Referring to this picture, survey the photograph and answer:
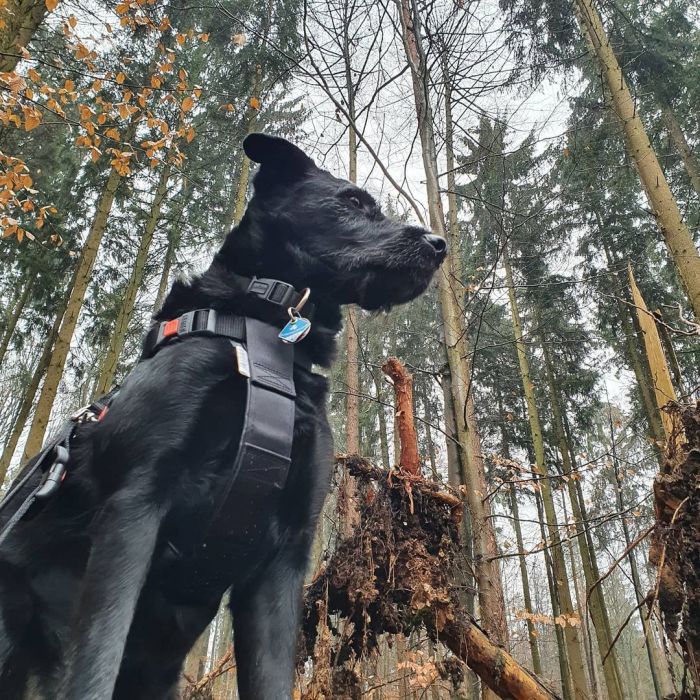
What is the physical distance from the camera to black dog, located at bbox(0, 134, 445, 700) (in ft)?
4.80

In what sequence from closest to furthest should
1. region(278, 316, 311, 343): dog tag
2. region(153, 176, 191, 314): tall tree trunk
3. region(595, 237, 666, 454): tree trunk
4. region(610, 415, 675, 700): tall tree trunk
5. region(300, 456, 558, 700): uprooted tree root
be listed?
region(278, 316, 311, 343): dog tag < region(610, 415, 675, 700): tall tree trunk < region(300, 456, 558, 700): uprooted tree root < region(595, 237, 666, 454): tree trunk < region(153, 176, 191, 314): tall tree trunk

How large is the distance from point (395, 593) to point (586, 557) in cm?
1226

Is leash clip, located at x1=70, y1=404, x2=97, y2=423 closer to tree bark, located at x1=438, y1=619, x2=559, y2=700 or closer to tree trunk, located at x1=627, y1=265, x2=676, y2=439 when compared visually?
tree bark, located at x1=438, y1=619, x2=559, y2=700

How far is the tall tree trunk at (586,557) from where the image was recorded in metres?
12.9

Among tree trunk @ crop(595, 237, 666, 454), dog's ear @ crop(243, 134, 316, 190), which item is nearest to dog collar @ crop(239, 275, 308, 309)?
dog's ear @ crop(243, 134, 316, 190)

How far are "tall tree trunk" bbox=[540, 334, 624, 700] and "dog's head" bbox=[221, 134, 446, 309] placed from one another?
9359 mm

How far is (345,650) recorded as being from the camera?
379 cm

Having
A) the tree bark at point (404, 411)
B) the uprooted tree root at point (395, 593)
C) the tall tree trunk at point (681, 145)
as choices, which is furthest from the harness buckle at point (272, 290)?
the tall tree trunk at point (681, 145)

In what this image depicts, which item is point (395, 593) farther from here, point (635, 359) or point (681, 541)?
point (635, 359)

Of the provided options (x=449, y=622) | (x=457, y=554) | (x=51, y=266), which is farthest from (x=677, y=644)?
(x=51, y=266)

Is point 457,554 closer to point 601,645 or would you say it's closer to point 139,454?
point 139,454

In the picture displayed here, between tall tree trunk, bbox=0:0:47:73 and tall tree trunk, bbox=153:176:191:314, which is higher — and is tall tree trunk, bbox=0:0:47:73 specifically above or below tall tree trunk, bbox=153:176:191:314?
below

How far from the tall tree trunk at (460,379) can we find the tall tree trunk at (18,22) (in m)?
4.55

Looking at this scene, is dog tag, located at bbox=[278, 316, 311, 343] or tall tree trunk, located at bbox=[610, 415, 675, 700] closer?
dog tag, located at bbox=[278, 316, 311, 343]
